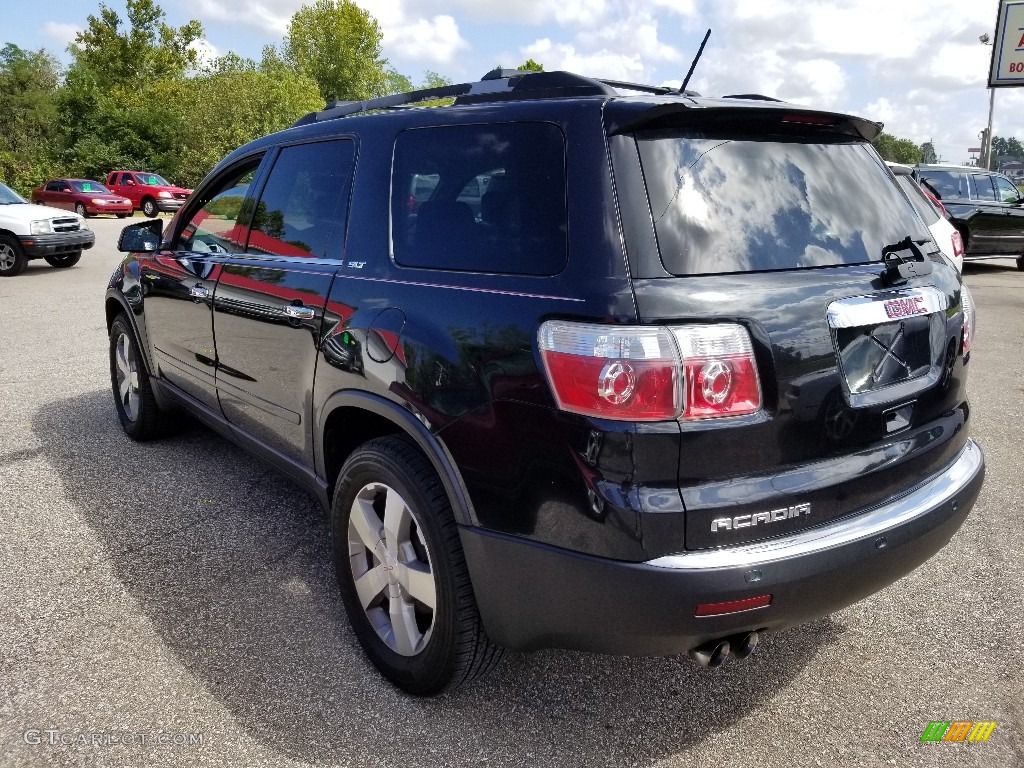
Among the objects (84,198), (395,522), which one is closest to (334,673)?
(395,522)

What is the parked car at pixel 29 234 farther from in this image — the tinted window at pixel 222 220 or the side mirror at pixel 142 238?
the tinted window at pixel 222 220

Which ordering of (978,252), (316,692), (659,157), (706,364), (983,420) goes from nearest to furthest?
1. (706,364)
2. (659,157)
3. (316,692)
4. (983,420)
5. (978,252)

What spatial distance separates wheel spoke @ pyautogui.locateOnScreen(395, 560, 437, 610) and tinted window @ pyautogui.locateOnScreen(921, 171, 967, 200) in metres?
14.6

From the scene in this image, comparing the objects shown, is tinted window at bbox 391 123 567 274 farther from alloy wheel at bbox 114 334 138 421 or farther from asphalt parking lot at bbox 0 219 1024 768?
alloy wheel at bbox 114 334 138 421

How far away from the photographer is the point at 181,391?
4.37 m

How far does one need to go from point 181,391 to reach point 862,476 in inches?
136

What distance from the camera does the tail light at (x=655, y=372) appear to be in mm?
1936

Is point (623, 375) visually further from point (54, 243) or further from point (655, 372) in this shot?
point (54, 243)

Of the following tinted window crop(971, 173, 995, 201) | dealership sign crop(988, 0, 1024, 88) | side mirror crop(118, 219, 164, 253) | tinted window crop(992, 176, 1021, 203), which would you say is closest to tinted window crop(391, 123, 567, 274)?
side mirror crop(118, 219, 164, 253)

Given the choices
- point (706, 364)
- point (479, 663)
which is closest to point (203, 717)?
point (479, 663)

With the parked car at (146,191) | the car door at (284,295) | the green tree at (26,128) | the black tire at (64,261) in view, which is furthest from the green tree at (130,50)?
the car door at (284,295)

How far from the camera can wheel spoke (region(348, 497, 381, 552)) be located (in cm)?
269

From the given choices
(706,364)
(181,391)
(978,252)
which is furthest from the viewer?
(978,252)

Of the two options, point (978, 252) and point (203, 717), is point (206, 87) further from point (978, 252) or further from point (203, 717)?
point (203, 717)
